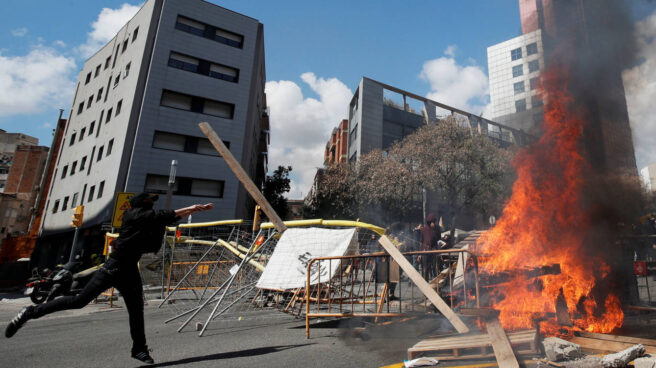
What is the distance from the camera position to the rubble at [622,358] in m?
2.86

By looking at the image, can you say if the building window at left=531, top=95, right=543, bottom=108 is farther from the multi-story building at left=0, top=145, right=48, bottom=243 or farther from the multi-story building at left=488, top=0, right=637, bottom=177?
the multi-story building at left=0, top=145, right=48, bottom=243

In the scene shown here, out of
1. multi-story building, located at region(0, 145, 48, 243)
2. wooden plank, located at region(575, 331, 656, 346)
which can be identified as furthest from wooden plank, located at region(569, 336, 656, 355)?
multi-story building, located at region(0, 145, 48, 243)

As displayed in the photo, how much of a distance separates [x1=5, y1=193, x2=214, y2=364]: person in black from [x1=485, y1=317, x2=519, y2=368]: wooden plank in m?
3.49

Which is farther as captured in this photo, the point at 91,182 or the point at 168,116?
the point at 91,182

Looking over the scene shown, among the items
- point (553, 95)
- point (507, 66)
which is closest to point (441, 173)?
point (507, 66)

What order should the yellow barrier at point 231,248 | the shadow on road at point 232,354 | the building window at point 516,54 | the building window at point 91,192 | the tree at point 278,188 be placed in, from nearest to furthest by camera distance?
the shadow on road at point 232,354
the yellow barrier at point 231,248
the building window at point 516,54
the building window at point 91,192
the tree at point 278,188

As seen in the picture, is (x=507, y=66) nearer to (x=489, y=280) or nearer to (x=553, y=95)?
(x=553, y=95)

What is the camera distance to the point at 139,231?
3562 millimetres

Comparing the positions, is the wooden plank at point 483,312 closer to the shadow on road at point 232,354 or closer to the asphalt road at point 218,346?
the asphalt road at point 218,346

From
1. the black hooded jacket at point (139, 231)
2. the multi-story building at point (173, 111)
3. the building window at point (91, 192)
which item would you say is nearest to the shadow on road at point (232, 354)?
the black hooded jacket at point (139, 231)

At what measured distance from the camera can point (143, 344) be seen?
11.5 feet

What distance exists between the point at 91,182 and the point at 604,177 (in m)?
30.1

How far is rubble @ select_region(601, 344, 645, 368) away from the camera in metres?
2.86

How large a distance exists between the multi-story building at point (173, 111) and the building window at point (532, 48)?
19860 millimetres
